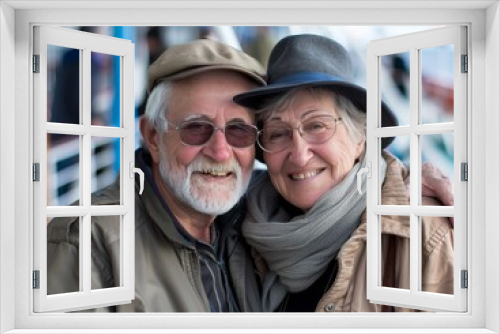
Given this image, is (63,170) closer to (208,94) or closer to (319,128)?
(208,94)

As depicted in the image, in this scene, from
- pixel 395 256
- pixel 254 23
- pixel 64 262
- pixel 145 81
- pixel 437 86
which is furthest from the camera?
pixel 145 81

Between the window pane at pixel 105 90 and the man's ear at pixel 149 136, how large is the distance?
8.7 inches

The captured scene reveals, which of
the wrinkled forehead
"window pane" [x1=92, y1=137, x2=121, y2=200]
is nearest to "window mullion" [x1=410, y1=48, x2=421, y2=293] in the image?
the wrinkled forehead

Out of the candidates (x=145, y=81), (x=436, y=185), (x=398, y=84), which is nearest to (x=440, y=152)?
(x=436, y=185)

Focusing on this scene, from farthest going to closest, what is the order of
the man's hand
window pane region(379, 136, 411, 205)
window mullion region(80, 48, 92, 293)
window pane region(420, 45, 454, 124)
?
window pane region(379, 136, 411, 205) < window pane region(420, 45, 454, 124) < the man's hand < window mullion region(80, 48, 92, 293)

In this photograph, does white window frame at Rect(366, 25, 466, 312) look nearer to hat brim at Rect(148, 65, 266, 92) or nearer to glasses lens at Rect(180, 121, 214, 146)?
hat brim at Rect(148, 65, 266, 92)

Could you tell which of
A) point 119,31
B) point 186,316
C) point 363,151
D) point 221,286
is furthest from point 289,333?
point 119,31

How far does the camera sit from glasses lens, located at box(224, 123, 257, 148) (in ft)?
14.3

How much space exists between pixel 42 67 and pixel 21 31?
8.1 inches

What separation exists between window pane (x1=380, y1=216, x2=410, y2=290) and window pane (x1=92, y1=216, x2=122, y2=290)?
63.7 inches

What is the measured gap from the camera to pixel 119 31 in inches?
172

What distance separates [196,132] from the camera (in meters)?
4.32

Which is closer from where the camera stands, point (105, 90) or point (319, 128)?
point (105, 90)

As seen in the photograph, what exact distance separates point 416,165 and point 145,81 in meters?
1.94
